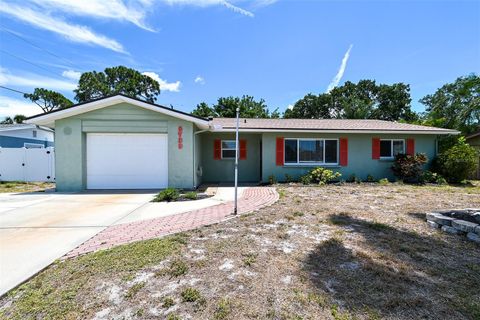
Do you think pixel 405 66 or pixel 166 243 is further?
pixel 405 66

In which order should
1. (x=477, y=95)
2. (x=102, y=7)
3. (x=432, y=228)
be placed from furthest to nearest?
(x=477, y=95) → (x=102, y=7) → (x=432, y=228)

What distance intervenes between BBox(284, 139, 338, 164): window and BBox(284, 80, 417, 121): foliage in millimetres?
21699

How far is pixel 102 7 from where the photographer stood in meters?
9.94

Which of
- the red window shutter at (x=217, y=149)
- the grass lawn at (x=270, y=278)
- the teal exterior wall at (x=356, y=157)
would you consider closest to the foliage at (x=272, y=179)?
the teal exterior wall at (x=356, y=157)

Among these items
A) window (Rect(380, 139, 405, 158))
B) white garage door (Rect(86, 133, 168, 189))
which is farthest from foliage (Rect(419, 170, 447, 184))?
white garage door (Rect(86, 133, 168, 189))

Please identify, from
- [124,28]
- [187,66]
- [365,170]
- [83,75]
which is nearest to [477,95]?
[365,170]

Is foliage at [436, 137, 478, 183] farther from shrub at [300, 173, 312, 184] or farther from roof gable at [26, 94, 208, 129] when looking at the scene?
roof gable at [26, 94, 208, 129]

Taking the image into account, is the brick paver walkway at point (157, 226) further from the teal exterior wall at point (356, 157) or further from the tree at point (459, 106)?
the tree at point (459, 106)

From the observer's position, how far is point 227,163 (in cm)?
1325

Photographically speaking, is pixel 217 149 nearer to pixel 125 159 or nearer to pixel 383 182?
pixel 125 159

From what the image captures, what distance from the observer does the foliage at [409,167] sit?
1180 centimetres

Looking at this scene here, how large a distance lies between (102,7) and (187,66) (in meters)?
8.11

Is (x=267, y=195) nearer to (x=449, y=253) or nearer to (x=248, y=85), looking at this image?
(x=449, y=253)

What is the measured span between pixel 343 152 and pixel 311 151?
161cm
